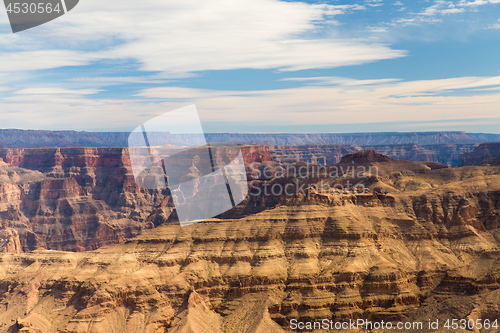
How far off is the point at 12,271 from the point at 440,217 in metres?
95.3

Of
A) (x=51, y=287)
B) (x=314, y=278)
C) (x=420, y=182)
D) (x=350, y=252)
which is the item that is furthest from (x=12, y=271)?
(x=420, y=182)

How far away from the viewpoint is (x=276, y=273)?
90250mm

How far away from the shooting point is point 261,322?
265ft

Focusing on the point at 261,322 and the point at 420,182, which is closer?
the point at 261,322

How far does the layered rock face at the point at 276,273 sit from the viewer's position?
82875mm

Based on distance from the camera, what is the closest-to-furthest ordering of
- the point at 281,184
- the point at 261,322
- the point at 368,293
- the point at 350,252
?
the point at 261,322
the point at 368,293
the point at 350,252
the point at 281,184

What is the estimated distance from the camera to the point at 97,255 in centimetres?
9738

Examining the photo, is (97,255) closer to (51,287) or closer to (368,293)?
(51,287)

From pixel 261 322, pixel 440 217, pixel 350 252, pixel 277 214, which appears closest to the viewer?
pixel 261 322

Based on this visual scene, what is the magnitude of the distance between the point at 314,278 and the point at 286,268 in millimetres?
6152

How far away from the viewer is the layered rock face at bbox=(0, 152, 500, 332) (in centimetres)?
8288

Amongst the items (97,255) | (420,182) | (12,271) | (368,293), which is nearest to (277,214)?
(368,293)

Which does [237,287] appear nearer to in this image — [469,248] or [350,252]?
[350,252]

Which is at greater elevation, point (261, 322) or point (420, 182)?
point (420, 182)
